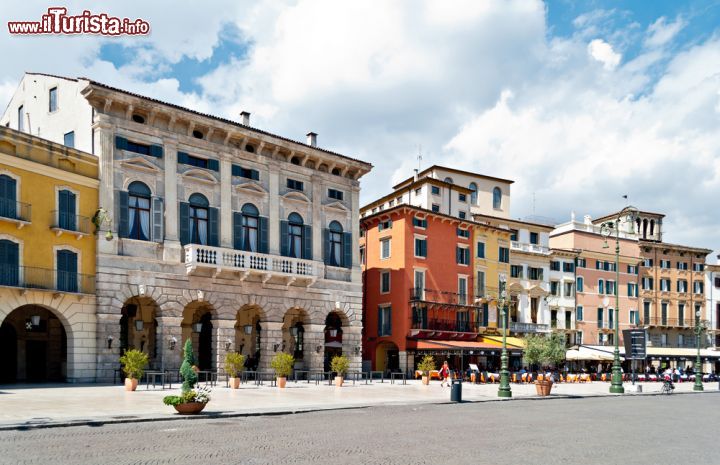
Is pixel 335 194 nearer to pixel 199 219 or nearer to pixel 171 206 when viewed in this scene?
pixel 199 219

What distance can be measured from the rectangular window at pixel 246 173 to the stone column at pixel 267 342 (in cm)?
840

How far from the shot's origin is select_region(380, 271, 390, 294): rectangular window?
5391 centimetres

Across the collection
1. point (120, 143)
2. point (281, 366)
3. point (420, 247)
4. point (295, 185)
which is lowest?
point (281, 366)

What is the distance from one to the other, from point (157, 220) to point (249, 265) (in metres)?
5.70

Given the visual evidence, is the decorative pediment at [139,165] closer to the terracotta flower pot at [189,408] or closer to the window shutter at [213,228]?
the window shutter at [213,228]

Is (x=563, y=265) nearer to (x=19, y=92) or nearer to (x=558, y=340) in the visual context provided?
(x=558, y=340)

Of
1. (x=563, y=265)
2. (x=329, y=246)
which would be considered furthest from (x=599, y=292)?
(x=329, y=246)

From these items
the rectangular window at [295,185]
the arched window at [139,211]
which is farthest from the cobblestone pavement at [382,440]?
the rectangular window at [295,185]

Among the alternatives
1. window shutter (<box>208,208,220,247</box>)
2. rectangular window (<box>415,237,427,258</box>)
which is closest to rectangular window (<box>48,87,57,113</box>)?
window shutter (<box>208,208,220,247</box>)

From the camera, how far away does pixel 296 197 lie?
4341 cm

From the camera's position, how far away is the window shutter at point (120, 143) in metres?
35.5

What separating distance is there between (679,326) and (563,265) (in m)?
17.3

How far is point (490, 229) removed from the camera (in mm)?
59688

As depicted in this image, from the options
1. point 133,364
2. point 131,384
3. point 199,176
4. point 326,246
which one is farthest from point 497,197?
point 131,384
